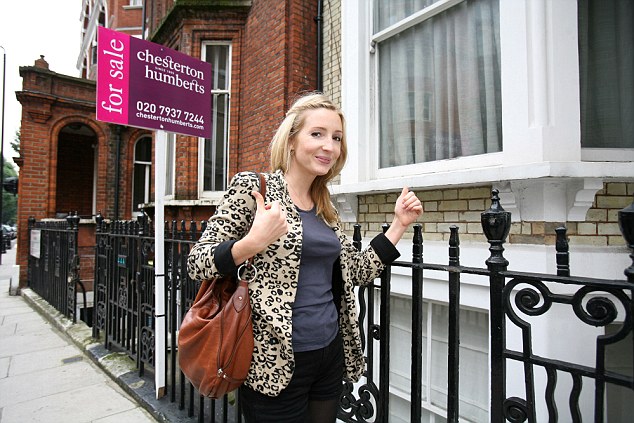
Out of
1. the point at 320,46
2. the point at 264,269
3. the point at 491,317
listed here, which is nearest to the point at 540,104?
the point at 491,317

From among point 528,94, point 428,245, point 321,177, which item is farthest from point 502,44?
point 321,177

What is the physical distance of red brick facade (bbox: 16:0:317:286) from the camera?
17.0 ft

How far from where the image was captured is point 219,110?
680 cm

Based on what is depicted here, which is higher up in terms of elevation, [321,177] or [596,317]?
[321,177]

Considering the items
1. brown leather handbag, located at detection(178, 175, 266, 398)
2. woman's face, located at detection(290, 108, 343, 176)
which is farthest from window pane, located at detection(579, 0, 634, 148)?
brown leather handbag, located at detection(178, 175, 266, 398)

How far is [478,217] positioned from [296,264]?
1.80 metres

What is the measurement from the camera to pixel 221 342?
1406 millimetres

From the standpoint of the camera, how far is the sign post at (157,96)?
10.3 feet

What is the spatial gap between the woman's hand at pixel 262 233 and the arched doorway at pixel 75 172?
551 inches

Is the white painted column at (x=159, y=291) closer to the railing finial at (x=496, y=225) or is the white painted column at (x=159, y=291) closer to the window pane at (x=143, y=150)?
the railing finial at (x=496, y=225)

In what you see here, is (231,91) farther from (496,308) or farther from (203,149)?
(496,308)

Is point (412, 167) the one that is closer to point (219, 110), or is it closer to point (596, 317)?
point (596, 317)

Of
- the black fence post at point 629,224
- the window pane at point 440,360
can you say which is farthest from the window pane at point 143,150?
the black fence post at point 629,224

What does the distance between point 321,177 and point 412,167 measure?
1861 mm
